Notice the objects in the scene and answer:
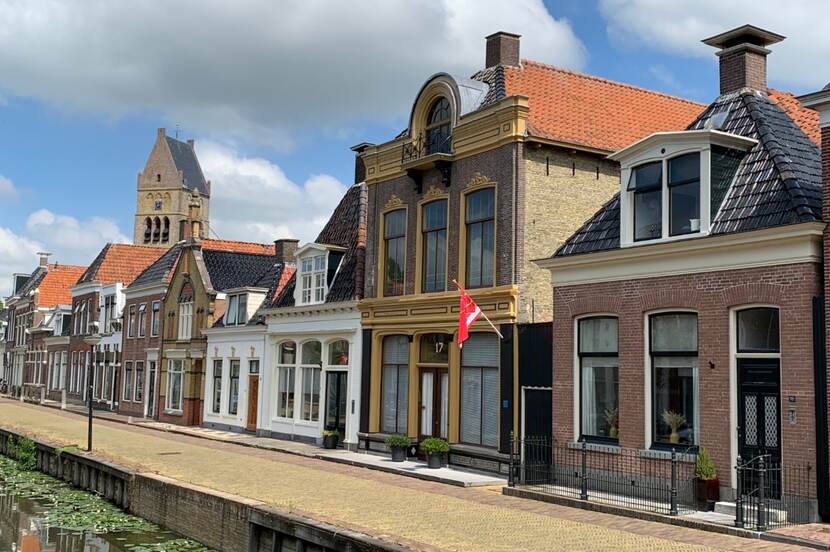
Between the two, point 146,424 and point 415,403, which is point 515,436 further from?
point 146,424

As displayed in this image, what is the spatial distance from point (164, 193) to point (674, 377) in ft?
344

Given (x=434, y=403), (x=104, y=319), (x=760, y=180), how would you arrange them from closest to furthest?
(x=760, y=180), (x=434, y=403), (x=104, y=319)

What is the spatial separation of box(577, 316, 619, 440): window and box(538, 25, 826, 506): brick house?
24 millimetres

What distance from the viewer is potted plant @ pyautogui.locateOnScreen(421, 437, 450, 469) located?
21.3m

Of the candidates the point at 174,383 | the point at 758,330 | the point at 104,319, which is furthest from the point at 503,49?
the point at 104,319

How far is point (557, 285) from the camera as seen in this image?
61.6 feet

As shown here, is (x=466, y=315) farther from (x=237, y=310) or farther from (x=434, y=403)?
(x=237, y=310)

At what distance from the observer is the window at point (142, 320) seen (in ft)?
135

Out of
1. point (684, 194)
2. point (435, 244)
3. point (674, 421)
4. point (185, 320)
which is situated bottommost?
point (674, 421)

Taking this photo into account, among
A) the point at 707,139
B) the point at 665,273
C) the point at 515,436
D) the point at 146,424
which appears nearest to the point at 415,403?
the point at 515,436

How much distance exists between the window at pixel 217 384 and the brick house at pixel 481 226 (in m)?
11.0

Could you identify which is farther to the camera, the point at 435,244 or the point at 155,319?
the point at 155,319

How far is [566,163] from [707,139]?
580cm

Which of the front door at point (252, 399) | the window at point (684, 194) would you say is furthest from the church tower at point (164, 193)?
the window at point (684, 194)
